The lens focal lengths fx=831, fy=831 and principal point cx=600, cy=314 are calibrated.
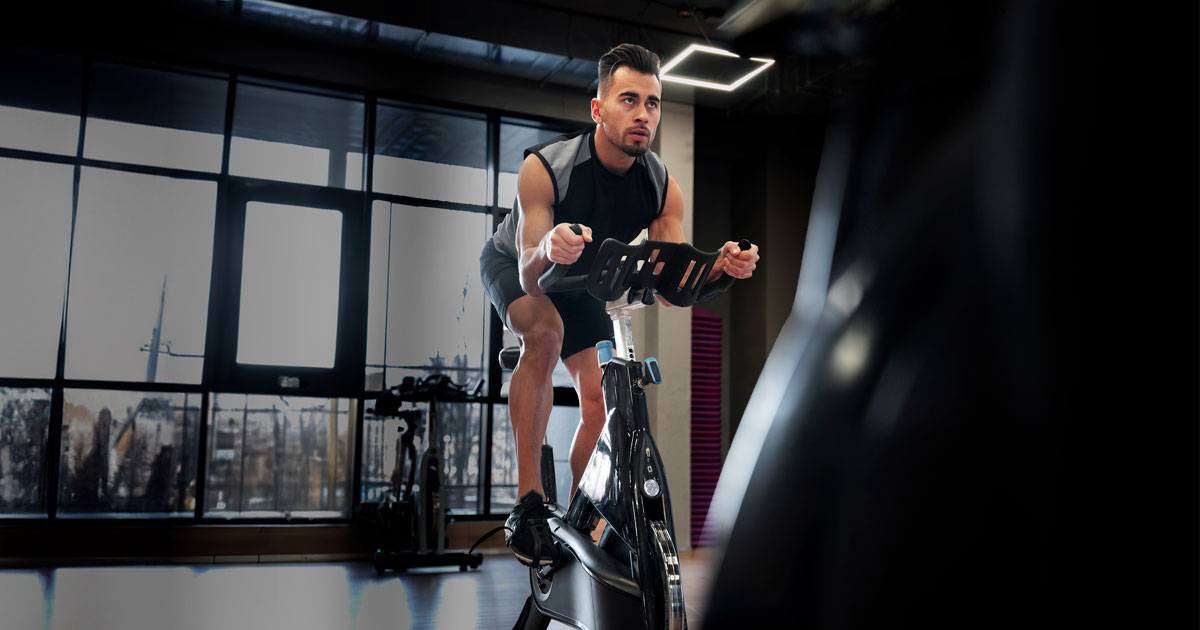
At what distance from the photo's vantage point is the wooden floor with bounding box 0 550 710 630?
9.62 ft

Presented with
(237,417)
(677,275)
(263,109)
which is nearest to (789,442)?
(677,275)

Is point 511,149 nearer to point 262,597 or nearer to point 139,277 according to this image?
point 139,277

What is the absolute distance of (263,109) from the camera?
5.98 metres

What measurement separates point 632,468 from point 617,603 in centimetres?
29

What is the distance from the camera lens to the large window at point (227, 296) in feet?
17.1

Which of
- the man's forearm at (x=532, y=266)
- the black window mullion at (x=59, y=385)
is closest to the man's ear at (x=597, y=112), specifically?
the man's forearm at (x=532, y=266)

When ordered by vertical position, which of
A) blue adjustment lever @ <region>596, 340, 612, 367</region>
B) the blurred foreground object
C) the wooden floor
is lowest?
the wooden floor

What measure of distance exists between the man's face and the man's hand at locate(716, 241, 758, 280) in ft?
1.37

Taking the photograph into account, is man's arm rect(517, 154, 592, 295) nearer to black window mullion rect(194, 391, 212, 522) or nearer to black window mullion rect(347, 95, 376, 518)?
black window mullion rect(347, 95, 376, 518)

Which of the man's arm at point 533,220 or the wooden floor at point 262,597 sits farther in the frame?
the wooden floor at point 262,597

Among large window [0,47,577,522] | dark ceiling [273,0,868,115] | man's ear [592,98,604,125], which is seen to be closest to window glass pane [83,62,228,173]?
large window [0,47,577,522]

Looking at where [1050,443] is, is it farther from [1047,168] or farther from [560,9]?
[560,9]

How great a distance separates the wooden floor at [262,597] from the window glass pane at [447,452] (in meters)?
0.98

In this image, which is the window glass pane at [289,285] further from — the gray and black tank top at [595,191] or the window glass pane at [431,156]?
the gray and black tank top at [595,191]
